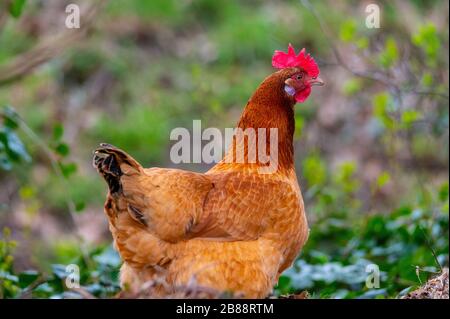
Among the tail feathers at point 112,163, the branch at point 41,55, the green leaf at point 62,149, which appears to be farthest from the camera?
the branch at point 41,55

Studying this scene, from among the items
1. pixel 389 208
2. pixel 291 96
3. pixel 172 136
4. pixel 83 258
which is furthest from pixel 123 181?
pixel 389 208

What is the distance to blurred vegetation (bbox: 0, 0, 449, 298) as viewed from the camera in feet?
21.2

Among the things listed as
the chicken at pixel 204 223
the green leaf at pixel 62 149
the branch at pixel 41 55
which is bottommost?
the chicken at pixel 204 223

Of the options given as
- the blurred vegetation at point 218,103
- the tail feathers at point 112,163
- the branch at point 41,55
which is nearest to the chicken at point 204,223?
the tail feathers at point 112,163

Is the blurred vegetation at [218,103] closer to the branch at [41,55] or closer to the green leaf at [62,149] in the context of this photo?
the branch at [41,55]

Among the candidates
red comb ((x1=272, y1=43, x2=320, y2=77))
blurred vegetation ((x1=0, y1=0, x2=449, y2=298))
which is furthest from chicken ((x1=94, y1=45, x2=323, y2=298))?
blurred vegetation ((x1=0, y1=0, x2=449, y2=298))

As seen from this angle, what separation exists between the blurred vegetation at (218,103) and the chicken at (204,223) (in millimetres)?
1862

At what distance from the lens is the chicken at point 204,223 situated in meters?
3.78

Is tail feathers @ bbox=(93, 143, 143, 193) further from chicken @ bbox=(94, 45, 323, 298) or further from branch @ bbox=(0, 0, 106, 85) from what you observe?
branch @ bbox=(0, 0, 106, 85)

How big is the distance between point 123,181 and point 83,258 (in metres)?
1.90

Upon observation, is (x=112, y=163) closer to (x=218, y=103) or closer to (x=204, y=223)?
(x=204, y=223)

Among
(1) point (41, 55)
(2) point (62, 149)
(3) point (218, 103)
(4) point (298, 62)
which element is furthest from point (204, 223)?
(3) point (218, 103)

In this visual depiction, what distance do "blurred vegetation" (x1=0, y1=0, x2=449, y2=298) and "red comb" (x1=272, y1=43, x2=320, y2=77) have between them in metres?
1.41

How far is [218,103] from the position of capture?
7.73m
